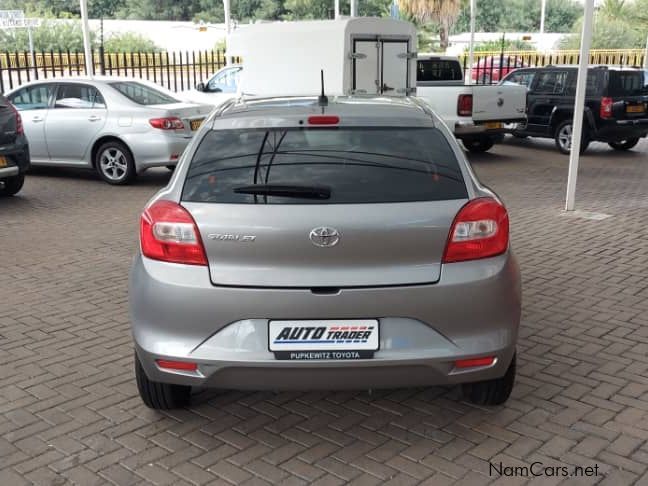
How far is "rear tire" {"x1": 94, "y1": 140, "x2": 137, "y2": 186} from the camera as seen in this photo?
10.6m

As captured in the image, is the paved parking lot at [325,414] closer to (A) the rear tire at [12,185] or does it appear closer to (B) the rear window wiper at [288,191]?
(B) the rear window wiper at [288,191]

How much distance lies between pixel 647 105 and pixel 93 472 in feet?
41.1

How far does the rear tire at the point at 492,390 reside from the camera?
362 centimetres

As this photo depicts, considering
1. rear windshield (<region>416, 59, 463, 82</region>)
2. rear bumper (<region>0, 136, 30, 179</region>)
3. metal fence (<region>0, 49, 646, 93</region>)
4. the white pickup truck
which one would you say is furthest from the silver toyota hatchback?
metal fence (<region>0, 49, 646, 93</region>)

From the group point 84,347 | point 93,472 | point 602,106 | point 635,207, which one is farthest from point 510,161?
point 93,472

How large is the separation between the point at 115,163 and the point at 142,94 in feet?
3.90

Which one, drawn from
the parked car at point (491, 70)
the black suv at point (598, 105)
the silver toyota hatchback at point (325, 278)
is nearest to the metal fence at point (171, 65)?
the parked car at point (491, 70)

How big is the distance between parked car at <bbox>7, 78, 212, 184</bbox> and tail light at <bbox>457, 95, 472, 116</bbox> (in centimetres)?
461

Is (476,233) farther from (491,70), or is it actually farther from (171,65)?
(171,65)

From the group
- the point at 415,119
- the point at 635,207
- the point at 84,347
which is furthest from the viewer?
the point at 635,207

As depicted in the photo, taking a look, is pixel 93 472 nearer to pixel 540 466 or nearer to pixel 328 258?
pixel 328 258

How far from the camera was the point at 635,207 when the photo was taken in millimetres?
9047

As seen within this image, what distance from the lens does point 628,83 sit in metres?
13.0

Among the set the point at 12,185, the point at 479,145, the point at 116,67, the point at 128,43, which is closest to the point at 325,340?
the point at 12,185
